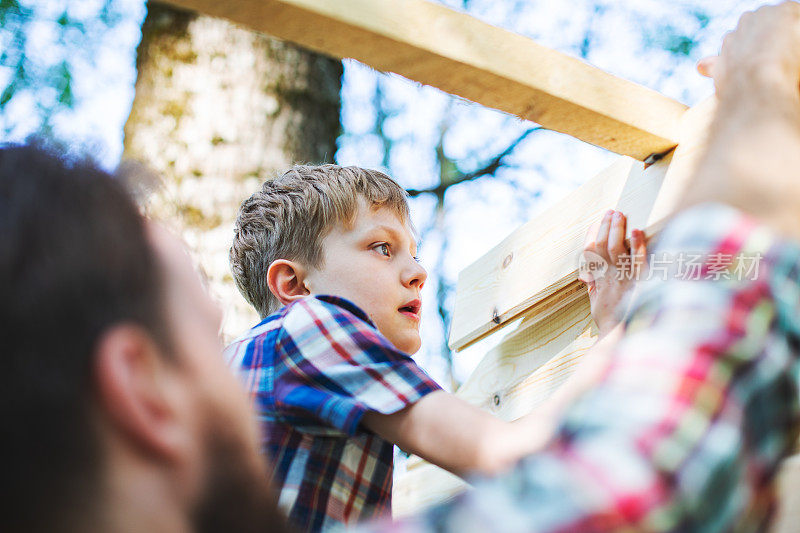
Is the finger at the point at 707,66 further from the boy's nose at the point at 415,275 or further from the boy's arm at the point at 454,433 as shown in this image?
the boy's nose at the point at 415,275

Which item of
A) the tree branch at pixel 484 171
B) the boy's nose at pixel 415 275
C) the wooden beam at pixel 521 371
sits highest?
the tree branch at pixel 484 171

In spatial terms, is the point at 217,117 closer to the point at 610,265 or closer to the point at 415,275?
the point at 415,275

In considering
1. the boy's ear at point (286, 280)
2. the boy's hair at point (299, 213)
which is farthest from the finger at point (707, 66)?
the boy's ear at point (286, 280)

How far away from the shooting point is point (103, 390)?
2.00 feet

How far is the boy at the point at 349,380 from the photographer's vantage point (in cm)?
121

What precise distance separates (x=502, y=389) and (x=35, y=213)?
148cm

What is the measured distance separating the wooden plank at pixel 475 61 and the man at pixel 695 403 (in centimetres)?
61

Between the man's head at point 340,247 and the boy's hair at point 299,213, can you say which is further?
the boy's hair at point 299,213

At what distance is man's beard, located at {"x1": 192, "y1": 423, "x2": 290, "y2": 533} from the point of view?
25.5 inches

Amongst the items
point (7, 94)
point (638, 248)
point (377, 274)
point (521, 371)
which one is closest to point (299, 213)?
point (377, 274)

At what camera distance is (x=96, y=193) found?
713 millimetres

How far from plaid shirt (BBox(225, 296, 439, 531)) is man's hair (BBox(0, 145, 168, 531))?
0.67 meters

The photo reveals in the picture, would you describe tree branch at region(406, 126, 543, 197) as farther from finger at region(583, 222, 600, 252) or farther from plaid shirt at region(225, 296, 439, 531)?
plaid shirt at region(225, 296, 439, 531)

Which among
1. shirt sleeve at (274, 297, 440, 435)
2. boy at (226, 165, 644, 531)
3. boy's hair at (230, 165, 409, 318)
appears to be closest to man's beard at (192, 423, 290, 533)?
boy at (226, 165, 644, 531)
